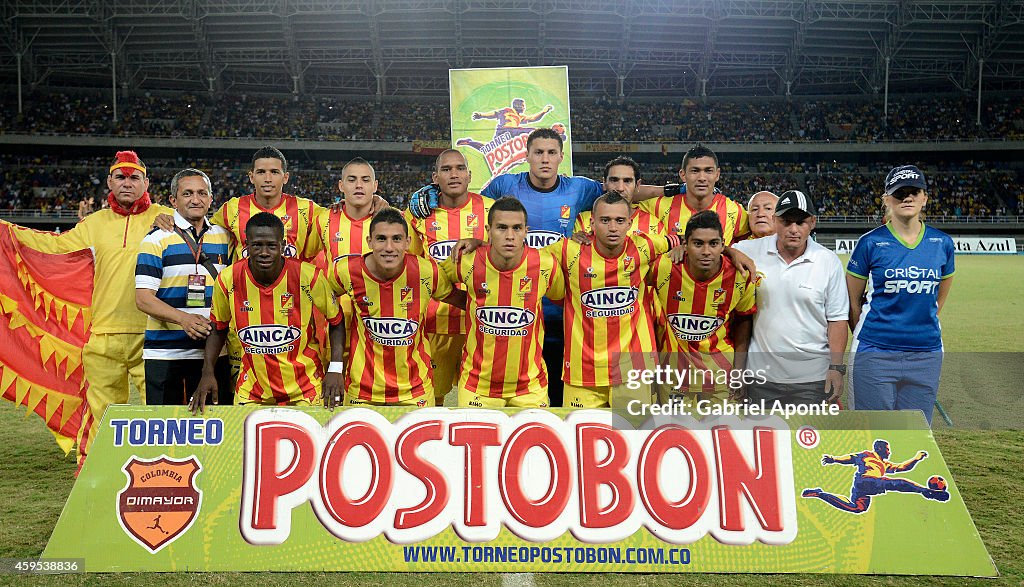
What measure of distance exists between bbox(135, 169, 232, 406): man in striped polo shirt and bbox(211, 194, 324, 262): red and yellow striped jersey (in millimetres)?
364

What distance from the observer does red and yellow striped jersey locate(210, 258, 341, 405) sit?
4.43m

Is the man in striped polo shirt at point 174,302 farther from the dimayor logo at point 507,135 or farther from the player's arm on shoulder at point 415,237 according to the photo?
the dimayor logo at point 507,135

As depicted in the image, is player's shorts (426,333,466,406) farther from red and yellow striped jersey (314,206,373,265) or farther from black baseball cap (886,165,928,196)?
black baseball cap (886,165,928,196)

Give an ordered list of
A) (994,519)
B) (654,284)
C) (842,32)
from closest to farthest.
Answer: (994,519) < (654,284) < (842,32)

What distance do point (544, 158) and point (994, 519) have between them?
136 inches

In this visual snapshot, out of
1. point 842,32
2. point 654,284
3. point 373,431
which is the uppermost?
point 842,32

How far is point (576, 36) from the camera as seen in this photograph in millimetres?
32844

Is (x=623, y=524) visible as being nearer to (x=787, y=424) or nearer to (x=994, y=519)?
(x=787, y=424)

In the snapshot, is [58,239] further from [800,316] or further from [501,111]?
[501,111]

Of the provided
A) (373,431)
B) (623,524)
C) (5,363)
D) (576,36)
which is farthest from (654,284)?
(576,36)

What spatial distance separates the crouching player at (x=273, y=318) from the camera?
4.43m

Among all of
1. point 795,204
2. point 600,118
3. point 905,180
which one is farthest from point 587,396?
point 600,118

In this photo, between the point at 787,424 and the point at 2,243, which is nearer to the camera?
the point at 787,424

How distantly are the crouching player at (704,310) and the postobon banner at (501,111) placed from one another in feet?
17.0
